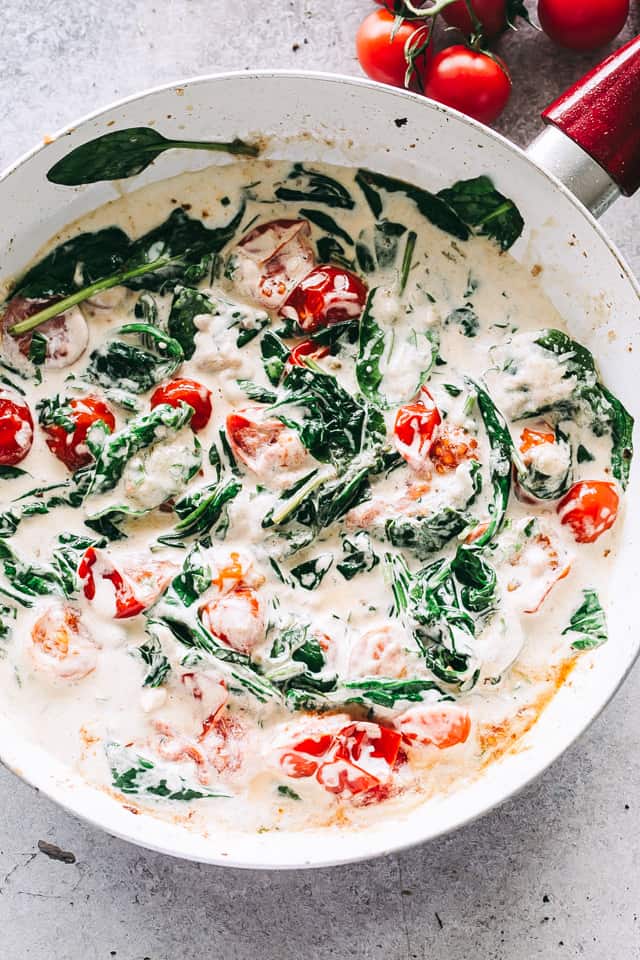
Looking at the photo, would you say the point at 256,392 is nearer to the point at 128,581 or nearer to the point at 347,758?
the point at 128,581

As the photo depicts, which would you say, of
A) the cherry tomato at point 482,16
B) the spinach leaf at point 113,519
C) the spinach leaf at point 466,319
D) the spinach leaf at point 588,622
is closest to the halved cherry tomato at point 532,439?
the spinach leaf at point 466,319

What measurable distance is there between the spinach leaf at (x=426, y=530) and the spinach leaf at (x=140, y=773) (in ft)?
2.52

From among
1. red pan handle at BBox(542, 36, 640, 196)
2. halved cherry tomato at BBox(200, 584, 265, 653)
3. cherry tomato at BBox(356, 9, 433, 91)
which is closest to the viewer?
red pan handle at BBox(542, 36, 640, 196)

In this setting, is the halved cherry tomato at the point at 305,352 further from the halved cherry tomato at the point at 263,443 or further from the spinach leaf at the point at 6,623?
the spinach leaf at the point at 6,623

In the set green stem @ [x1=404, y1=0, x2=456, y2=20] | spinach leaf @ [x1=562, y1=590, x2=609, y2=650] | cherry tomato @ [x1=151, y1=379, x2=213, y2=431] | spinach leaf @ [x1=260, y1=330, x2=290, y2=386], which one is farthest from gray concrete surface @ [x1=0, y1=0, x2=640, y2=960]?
cherry tomato @ [x1=151, y1=379, x2=213, y2=431]

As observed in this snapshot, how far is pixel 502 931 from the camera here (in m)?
2.39

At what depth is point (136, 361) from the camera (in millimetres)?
2258

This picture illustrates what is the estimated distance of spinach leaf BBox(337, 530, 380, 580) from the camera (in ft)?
7.39

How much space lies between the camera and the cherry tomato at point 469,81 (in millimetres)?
2295

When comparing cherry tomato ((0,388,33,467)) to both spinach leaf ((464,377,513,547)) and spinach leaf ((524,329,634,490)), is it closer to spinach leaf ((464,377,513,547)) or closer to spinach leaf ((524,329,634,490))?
spinach leaf ((464,377,513,547))

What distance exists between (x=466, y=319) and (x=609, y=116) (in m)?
0.54

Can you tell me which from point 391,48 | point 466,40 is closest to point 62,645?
point 391,48

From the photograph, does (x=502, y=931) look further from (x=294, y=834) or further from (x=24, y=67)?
(x=24, y=67)

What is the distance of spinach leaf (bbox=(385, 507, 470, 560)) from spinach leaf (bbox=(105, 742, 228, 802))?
0.77 m
